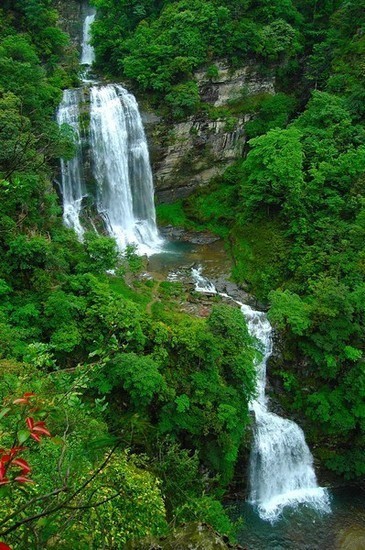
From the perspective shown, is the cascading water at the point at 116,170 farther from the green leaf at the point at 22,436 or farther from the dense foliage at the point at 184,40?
the green leaf at the point at 22,436

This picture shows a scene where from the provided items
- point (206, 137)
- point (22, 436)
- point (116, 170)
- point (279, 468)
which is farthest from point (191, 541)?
point (206, 137)

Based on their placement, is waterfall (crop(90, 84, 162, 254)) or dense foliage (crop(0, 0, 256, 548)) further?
waterfall (crop(90, 84, 162, 254))

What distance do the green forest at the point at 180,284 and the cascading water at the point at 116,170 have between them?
1.25 meters

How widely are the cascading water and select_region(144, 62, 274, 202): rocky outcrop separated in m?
1.03

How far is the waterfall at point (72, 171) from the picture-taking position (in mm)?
20266

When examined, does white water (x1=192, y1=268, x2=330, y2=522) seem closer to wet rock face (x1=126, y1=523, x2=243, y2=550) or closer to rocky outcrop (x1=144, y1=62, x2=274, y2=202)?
wet rock face (x1=126, y1=523, x2=243, y2=550)

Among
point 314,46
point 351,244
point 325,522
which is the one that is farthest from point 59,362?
point 314,46

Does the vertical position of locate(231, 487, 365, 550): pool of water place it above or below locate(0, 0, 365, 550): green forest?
below

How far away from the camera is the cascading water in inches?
816

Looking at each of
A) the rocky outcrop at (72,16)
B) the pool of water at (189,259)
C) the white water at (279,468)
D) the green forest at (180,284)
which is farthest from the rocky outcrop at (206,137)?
the white water at (279,468)

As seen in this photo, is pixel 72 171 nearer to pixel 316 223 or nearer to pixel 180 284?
pixel 180 284

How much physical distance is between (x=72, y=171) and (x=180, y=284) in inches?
300

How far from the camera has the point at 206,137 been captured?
79.1 feet

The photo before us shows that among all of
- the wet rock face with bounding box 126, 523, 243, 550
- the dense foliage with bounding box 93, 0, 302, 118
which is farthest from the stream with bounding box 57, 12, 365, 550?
the wet rock face with bounding box 126, 523, 243, 550
